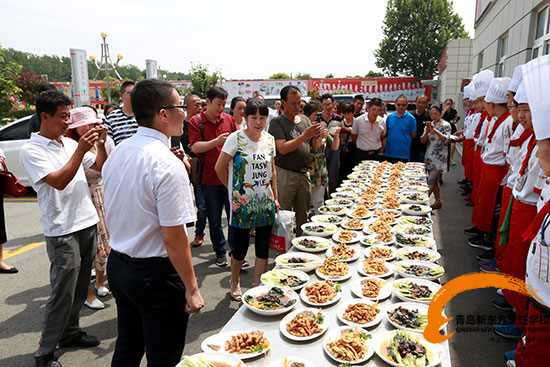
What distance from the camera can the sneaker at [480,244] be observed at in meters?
5.01

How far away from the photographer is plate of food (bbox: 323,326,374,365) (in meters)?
1.62

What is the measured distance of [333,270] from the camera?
2.45 m

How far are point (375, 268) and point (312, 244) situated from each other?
0.63 m

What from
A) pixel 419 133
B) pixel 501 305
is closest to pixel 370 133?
pixel 419 133

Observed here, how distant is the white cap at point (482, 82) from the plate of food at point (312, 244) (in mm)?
4380

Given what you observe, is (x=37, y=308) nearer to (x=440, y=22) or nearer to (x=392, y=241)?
(x=392, y=241)

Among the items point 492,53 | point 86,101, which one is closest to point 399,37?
point 492,53

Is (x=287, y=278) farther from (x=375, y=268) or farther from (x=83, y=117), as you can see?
(x=83, y=117)

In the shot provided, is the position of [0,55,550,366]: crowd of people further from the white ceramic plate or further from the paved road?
the white ceramic plate

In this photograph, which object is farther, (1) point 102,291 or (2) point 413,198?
(2) point 413,198

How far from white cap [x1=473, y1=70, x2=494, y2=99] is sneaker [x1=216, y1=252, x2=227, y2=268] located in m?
4.85

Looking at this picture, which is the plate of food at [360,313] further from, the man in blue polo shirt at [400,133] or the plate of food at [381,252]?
the man in blue polo shirt at [400,133]

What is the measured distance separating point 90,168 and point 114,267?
1867 mm

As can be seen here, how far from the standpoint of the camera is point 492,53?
11812 mm
